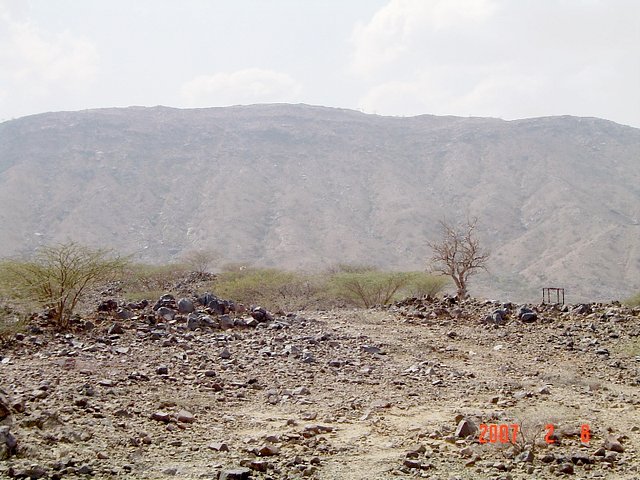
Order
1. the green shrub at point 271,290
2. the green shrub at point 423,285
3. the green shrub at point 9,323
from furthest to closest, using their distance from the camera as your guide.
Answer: the green shrub at point 423,285
the green shrub at point 271,290
the green shrub at point 9,323

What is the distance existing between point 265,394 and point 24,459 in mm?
3395

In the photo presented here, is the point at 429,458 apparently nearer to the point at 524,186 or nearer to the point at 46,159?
the point at 524,186

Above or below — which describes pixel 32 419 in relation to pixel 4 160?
below

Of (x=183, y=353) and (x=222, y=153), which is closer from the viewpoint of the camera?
(x=183, y=353)

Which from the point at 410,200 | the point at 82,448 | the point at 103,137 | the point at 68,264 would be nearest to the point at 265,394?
the point at 82,448

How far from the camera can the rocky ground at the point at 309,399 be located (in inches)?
216

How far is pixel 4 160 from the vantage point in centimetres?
7256

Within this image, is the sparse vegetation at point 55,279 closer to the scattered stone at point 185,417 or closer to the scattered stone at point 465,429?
the scattered stone at point 185,417

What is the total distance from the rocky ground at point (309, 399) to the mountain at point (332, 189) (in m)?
34.2

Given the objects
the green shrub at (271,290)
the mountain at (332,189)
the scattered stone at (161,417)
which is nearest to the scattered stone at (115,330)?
the scattered stone at (161,417)

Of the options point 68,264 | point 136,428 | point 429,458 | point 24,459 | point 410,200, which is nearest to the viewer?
point 24,459

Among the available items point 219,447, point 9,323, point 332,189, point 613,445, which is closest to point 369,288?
point 9,323
